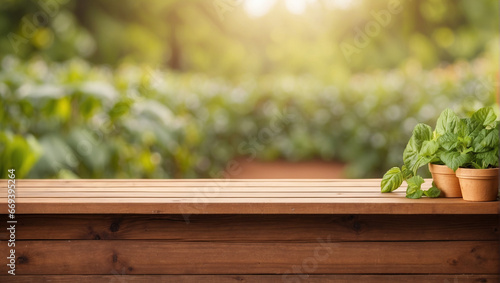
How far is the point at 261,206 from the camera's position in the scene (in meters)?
1.82

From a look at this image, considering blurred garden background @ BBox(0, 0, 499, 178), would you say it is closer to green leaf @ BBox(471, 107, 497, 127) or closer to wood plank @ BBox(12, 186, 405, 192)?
wood plank @ BBox(12, 186, 405, 192)

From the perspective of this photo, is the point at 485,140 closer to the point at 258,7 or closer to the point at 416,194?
the point at 416,194

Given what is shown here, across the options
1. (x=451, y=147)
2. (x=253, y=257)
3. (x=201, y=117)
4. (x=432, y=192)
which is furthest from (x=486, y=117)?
(x=201, y=117)

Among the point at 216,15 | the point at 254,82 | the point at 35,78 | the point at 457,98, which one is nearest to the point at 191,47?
the point at 216,15

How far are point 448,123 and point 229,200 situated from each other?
0.81 meters

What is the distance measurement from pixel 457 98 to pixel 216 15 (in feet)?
32.1

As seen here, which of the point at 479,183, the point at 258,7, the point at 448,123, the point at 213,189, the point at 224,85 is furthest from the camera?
the point at 258,7

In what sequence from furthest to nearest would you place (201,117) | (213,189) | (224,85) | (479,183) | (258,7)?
(258,7), (224,85), (201,117), (213,189), (479,183)

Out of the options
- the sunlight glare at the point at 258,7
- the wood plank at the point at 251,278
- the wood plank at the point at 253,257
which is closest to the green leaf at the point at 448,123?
the wood plank at the point at 253,257

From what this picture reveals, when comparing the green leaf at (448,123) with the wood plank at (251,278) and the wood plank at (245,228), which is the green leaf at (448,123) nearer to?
the wood plank at (245,228)

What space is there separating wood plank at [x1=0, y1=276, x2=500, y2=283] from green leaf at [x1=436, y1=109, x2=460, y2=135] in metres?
0.51

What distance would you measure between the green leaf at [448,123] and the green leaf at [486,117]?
0.07 m

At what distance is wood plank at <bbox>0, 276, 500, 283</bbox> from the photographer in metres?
1.92

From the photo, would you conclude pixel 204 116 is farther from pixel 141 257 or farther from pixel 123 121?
pixel 141 257
